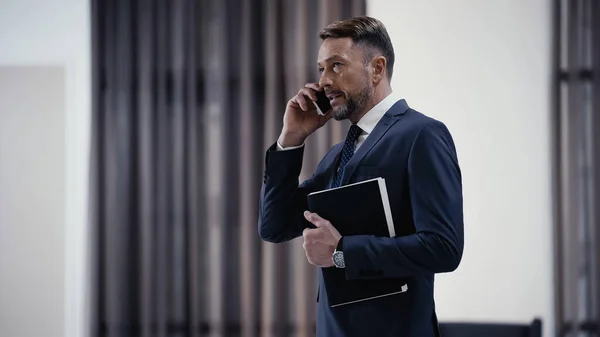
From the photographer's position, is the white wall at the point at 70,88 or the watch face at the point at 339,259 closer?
the watch face at the point at 339,259

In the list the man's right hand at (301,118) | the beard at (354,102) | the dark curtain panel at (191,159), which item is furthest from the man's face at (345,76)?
the dark curtain panel at (191,159)

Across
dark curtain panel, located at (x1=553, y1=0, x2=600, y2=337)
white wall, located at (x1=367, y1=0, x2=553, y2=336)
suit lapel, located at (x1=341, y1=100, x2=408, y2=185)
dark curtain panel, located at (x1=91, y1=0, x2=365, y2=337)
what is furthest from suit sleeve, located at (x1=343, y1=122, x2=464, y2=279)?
dark curtain panel, located at (x1=553, y1=0, x2=600, y2=337)

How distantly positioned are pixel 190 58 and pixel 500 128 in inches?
66.1

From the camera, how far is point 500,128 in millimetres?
3428

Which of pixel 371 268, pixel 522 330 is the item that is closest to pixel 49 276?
pixel 522 330

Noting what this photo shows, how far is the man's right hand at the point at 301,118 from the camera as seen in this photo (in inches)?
63.6

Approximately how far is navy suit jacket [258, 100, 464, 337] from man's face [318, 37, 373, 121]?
0.08m

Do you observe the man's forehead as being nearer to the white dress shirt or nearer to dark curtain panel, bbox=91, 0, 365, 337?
the white dress shirt

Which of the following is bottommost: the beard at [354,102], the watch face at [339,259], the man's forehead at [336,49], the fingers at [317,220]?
the watch face at [339,259]

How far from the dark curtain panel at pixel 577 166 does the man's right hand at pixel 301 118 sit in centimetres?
213

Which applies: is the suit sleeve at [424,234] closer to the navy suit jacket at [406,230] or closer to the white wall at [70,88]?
the navy suit jacket at [406,230]

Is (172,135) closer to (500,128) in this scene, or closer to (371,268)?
(500,128)

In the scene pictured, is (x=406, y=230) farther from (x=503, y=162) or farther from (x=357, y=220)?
(x=503, y=162)

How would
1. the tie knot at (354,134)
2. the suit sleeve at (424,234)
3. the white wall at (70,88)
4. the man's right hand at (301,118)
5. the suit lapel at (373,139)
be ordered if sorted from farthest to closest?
1. the white wall at (70,88)
2. the man's right hand at (301,118)
3. the tie knot at (354,134)
4. the suit lapel at (373,139)
5. the suit sleeve at (424,234)
